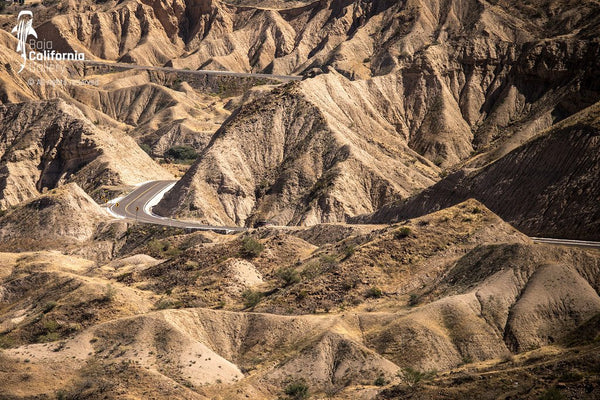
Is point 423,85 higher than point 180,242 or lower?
higher

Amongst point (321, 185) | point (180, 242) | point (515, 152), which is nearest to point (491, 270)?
point (515, 152)

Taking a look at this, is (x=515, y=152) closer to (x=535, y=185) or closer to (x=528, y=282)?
(x=535, y=185)

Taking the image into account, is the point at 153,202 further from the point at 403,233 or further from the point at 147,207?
the point at 403,233

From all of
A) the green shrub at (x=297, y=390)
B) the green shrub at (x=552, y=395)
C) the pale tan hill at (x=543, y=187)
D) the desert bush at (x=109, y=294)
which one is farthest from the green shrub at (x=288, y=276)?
the green shrub at (x=552, y=395)

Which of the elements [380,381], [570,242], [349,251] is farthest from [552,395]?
[570,242]

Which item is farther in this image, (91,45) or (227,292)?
(91,45)

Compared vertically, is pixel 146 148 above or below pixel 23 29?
below

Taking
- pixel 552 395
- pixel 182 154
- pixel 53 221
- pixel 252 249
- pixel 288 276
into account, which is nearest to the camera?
pixel 552 395
